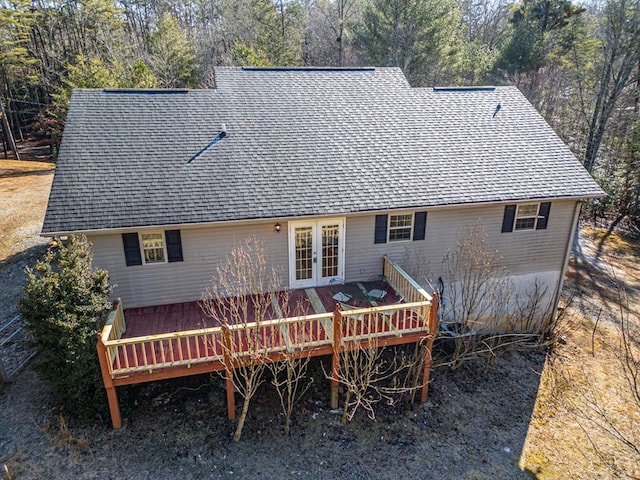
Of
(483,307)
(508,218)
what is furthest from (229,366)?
(508,218)

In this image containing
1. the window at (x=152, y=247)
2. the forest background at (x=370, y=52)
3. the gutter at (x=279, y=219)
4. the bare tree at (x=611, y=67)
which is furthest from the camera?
the forest background at (x=370, y=52)

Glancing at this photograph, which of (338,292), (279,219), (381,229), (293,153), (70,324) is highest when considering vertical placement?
(293,153)

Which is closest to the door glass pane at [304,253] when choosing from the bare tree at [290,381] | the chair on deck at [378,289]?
the chair on deck at [378,289]

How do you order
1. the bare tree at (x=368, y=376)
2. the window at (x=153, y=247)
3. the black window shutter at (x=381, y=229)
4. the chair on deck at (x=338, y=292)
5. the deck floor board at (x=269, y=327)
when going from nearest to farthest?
the deck floor board at (x=269, y=327) → the bare tree at (x=368, y=376) → the window at (x=153, y=247) → the chair on deck at (x=338, y=292) → the black window shutter at (x=381, y=229)

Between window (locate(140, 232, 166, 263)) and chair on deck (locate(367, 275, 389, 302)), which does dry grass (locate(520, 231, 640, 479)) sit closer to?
chair on deck (locate(367, 275, 389, 302))

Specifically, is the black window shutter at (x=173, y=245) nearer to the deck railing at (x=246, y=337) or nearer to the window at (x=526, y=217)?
the deck railing at (x=246, y=337)

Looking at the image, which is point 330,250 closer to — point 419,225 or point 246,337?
point 419,225
